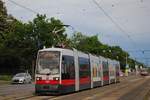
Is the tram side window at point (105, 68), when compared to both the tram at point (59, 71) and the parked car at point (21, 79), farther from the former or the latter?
the tram at point (59, 71)

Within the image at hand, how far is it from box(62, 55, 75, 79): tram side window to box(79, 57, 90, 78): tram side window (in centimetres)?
313

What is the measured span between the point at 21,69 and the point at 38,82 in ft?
190

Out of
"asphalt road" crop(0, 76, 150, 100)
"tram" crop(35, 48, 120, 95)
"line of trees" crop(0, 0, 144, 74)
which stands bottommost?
"asphalt road" crop(0, 76, 150, 100)

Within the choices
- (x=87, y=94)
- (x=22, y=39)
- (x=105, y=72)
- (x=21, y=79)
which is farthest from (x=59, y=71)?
(x=22, y=39)

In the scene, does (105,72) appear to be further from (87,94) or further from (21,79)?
(87,94)

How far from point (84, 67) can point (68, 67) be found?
20.5 feet

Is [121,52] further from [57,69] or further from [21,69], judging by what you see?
[57,69]

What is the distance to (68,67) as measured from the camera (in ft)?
107

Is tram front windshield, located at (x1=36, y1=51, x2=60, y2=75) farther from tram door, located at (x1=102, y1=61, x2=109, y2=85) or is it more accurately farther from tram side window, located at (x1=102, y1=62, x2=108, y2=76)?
tram side window, located at (x1=102, y1=62, x2=108, y2=76)

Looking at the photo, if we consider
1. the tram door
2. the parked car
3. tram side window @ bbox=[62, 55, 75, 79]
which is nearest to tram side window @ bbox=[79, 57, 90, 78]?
tram side window @ bbox=[62, 55, 75, 79]

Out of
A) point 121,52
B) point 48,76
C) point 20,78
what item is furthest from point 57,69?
point 121,52

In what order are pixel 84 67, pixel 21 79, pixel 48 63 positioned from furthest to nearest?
pixel 21 79 < pixel 84 67 < pixel 48 63

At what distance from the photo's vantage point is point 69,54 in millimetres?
33188

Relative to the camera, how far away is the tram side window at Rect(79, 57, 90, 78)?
36906mm
